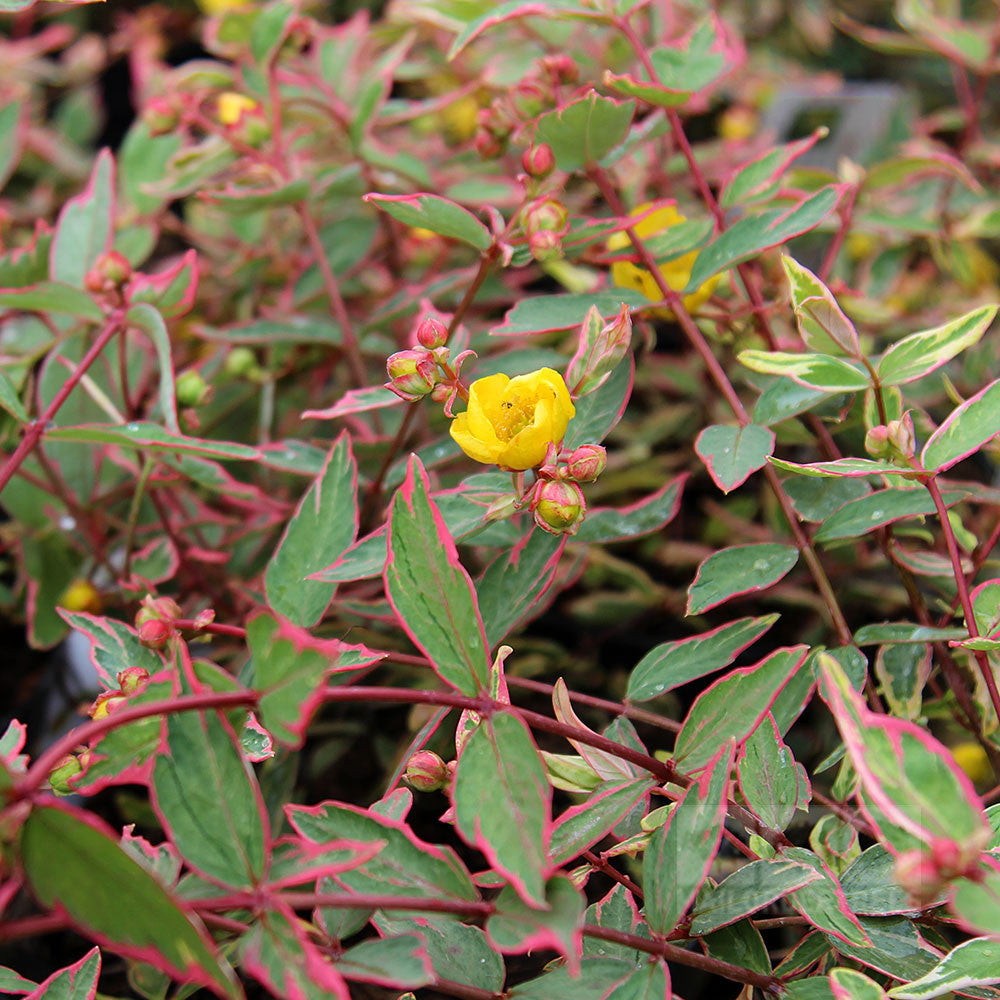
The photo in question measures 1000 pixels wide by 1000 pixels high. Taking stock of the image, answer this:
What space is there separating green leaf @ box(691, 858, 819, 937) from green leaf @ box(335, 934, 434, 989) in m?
0.16

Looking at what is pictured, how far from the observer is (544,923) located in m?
0.39

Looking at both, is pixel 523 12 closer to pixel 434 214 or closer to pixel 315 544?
pixel 434 214

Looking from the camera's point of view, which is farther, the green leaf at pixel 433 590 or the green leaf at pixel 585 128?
the green leaf at pixel 585 128

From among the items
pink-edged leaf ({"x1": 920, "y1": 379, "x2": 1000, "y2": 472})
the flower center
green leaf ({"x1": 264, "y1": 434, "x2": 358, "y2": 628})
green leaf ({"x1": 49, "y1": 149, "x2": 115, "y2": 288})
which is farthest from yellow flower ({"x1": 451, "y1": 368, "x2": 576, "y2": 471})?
green leaf ({"x1": 49, "y1": 149, "x2": 115, "y2": 288})

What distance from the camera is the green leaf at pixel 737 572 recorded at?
1.89 feet

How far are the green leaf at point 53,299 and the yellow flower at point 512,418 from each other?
0.35m

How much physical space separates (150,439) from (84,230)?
15.3 inches

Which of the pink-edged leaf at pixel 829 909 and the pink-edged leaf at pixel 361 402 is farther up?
the pink-edged leaf at pixel 361 402

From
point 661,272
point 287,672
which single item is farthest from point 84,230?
point 287,672

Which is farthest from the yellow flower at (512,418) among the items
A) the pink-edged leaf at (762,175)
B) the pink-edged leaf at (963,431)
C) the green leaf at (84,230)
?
the green leaf at (84,230)

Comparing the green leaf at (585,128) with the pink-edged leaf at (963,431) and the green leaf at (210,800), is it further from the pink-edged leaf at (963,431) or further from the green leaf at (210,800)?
the green leaf at (210,800)

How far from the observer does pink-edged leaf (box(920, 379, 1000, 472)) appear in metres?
0.51

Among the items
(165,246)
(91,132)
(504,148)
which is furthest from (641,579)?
(91,132)

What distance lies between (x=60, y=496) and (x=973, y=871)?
73cm
